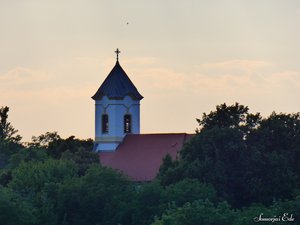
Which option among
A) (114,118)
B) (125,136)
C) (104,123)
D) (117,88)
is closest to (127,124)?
(114,118)

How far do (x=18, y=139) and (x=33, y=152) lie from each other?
1177 inches

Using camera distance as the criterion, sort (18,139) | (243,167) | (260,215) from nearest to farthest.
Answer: (260,215), (243,167), (18,139)

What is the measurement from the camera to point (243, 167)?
110 meters

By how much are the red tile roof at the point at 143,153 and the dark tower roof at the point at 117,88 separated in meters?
5.33

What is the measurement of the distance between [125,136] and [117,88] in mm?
4557

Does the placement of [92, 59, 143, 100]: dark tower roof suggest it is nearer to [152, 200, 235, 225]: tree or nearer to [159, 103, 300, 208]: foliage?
[159, 103, 300, 208]: foliage

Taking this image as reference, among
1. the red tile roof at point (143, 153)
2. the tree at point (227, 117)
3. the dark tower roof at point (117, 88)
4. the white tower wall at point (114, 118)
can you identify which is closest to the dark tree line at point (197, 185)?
the tree at point (227, 117)

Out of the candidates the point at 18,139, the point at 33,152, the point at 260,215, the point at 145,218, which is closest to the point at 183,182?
the point at 145,218

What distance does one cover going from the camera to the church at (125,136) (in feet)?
460

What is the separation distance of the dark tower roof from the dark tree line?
28.4 meters

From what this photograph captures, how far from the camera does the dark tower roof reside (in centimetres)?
14912

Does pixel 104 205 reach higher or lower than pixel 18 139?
lower

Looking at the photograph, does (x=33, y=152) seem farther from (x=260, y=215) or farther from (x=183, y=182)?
(x=260, y=215)

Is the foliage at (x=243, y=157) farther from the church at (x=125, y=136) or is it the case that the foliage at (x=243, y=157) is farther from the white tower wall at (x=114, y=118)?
the white tower wall at (x=114, y=118)
